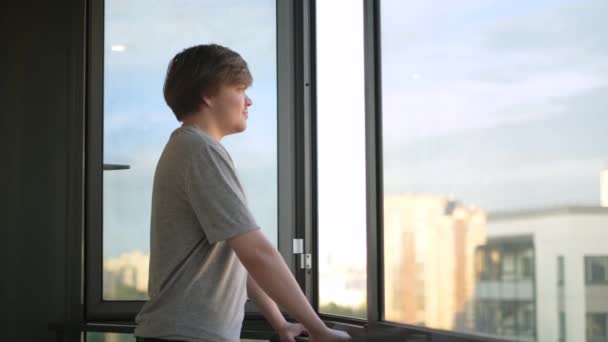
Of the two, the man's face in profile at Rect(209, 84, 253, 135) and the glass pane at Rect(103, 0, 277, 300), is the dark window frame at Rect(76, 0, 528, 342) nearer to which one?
the glass pane at Rect(103, 0, 277, 300)

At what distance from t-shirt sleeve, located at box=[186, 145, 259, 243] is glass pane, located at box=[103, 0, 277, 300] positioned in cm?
154

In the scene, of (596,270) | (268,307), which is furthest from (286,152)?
(596,270)

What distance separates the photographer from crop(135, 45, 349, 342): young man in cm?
176

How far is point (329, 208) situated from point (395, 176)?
60 centimetres

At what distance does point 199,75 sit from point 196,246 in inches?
15.0

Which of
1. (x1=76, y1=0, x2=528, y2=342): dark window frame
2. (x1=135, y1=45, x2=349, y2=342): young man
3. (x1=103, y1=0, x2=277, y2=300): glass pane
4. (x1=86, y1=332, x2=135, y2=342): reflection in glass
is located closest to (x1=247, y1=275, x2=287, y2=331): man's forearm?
(x1=135, y1=45, x2=349, y2=342): young man

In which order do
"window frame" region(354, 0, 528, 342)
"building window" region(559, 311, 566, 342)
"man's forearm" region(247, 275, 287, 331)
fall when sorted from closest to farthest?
"building window" region(559, 311, 566, 342), "man's forearm" region(247, 275, 287, 331), "window frame" region(354, 0, 528, 342)

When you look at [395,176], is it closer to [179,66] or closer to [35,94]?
[179,66]

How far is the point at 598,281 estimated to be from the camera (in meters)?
1.59

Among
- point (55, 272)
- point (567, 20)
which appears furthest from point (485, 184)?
point (55, 272)

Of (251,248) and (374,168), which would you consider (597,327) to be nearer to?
(251,248)

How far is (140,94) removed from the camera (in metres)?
3.48

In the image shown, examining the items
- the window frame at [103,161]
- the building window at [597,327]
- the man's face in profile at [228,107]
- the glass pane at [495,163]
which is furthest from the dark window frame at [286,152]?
the building window at [597,327]

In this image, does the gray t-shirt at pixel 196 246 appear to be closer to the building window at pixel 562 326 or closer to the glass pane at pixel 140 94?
the building window at pixel 562 326
